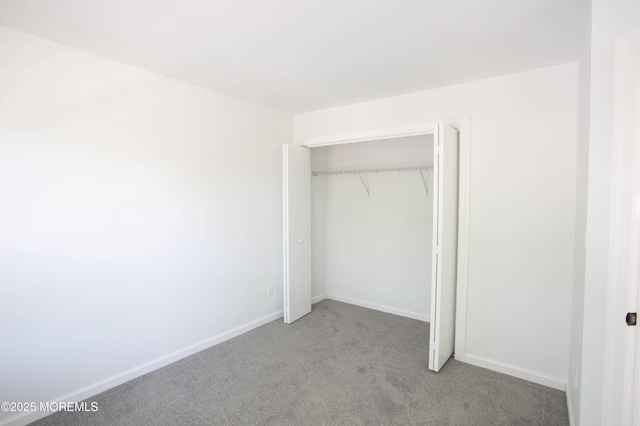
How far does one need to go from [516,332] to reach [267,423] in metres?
2.08

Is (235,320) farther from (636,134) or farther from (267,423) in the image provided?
(636,134)

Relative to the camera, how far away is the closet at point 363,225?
12.2 feet

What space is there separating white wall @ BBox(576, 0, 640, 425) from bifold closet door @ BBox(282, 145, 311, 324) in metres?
2.66

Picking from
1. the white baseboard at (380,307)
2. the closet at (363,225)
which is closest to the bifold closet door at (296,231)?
the closet at (363,225)

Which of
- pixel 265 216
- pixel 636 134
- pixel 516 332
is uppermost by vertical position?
pixel 636 134

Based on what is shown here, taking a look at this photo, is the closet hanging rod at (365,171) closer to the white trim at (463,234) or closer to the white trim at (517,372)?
the white trim at (463,234)

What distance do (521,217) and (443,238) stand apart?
0.63 metres

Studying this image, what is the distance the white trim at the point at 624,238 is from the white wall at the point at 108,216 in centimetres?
291

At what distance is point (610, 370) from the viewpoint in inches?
55.9

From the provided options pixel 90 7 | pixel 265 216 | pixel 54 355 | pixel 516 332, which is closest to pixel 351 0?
pixel 90 7

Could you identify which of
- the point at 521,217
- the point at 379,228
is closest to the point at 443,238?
the point at 521,217

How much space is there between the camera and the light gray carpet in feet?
6.93

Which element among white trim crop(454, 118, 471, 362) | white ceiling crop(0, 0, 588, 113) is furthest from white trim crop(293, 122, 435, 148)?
white ceiling crop(0, 0, 588, 113)

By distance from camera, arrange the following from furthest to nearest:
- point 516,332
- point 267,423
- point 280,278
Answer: point 280,278 → point 516,332 → point 267,423
